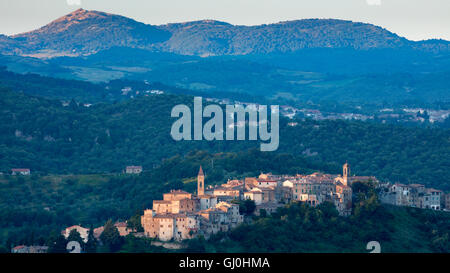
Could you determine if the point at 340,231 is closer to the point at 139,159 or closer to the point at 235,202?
the point at 235,202

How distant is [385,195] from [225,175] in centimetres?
2201

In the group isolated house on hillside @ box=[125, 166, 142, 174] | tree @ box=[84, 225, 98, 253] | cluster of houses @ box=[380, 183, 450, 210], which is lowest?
isolated house on hillside @ box=[125, 166, 142, 174]

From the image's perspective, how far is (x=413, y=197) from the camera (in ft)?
292

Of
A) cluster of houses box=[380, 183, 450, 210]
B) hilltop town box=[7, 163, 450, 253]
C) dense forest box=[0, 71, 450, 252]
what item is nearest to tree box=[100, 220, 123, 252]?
dense forest box=[0, 71, 450, 252]

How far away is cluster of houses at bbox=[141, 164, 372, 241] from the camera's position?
73.4 meters

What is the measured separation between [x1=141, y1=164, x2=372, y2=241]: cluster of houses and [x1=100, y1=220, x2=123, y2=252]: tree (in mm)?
1960

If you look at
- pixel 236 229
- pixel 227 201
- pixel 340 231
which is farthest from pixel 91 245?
pixel 340 231

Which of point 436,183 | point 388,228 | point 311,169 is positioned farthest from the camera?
point 436,183

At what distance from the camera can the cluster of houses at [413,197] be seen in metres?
87.8

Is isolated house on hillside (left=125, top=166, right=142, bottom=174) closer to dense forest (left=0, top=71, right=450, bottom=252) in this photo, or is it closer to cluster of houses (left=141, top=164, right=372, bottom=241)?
dense forest (left=0, top=71, right=450, bottom=252)

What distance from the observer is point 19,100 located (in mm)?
173500
